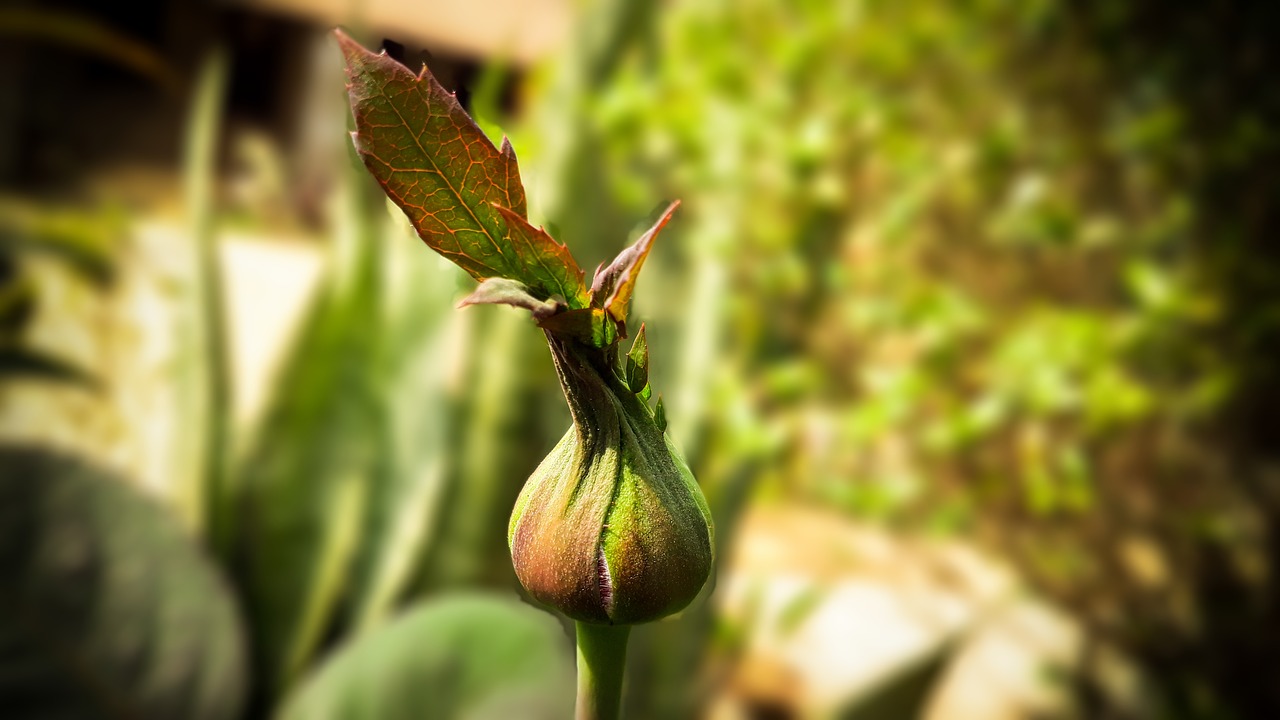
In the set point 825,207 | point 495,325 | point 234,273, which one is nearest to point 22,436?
point 234,273

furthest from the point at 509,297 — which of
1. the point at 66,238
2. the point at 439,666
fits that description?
the point at 66,238

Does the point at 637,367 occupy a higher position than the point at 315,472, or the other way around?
the point at 315,472

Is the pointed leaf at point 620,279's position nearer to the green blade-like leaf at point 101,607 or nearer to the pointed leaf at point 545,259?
the pointed leaf at point 545,259

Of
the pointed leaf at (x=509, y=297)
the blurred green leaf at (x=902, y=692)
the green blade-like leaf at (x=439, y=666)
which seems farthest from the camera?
the blurred green leaf at (x=902, y=692)

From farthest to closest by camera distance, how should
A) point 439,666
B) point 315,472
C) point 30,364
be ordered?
point 30,364 < point 315,472 < point 439,666

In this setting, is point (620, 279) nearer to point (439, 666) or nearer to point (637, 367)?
point (637, 367)

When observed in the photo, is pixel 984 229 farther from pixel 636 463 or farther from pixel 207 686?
pixel 636 463

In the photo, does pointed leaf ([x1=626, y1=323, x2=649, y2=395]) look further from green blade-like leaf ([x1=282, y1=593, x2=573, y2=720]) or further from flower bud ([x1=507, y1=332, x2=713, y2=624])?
green blade-like leaf ([x1=282, y1=593, x2=573, y2=720])

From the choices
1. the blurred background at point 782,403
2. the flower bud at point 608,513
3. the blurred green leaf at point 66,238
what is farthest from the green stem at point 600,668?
the blurred green leaf at point 66,238
